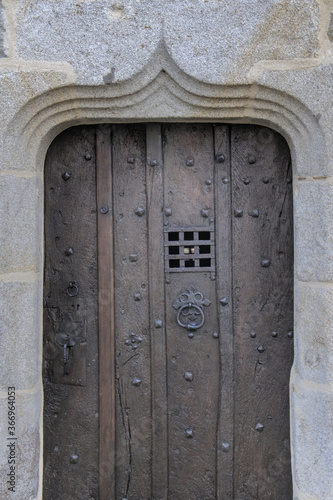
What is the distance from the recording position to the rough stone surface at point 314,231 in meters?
1.29

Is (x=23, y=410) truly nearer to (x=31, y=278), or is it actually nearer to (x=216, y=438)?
(x=31, y=278)

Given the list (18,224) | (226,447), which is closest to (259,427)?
(226,447)

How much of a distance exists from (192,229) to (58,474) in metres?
1.05

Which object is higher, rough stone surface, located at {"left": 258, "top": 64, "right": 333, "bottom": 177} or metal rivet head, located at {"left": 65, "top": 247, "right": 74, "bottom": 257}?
rough stone surface, located at {"left": 258, "top": 64, "right": 333, "bottom": 177}

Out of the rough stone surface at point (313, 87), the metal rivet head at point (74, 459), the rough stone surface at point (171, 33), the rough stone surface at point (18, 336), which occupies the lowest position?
the metal rivet head at point (74, 459)

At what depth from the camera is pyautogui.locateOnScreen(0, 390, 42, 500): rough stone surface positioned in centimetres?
130

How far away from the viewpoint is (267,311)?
4.93 feet

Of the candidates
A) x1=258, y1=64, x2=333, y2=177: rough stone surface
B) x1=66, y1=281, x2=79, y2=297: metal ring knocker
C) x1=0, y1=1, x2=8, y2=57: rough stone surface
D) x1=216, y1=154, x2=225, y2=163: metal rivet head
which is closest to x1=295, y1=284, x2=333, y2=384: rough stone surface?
x1=258, y1=64, x2=333, y2=177: rough stone surface

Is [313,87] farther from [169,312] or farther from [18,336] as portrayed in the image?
[18,336]

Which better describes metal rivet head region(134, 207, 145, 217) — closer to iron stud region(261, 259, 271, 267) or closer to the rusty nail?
the rusty nail

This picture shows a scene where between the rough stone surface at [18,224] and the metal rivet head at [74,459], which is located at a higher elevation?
the rough stone surface at [18,224]

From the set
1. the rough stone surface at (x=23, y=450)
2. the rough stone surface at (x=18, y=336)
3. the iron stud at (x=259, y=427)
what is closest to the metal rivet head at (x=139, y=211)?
the rough stone surface at (x=18, y=336)

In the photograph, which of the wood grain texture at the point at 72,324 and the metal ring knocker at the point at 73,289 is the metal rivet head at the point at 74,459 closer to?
the wood grain texture at the point at 72,324

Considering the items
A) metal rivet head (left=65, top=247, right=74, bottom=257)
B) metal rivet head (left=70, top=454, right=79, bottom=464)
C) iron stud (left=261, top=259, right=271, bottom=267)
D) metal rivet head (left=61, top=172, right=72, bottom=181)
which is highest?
metal rivet head (left=61, top=172, right=72, bottom=181)
